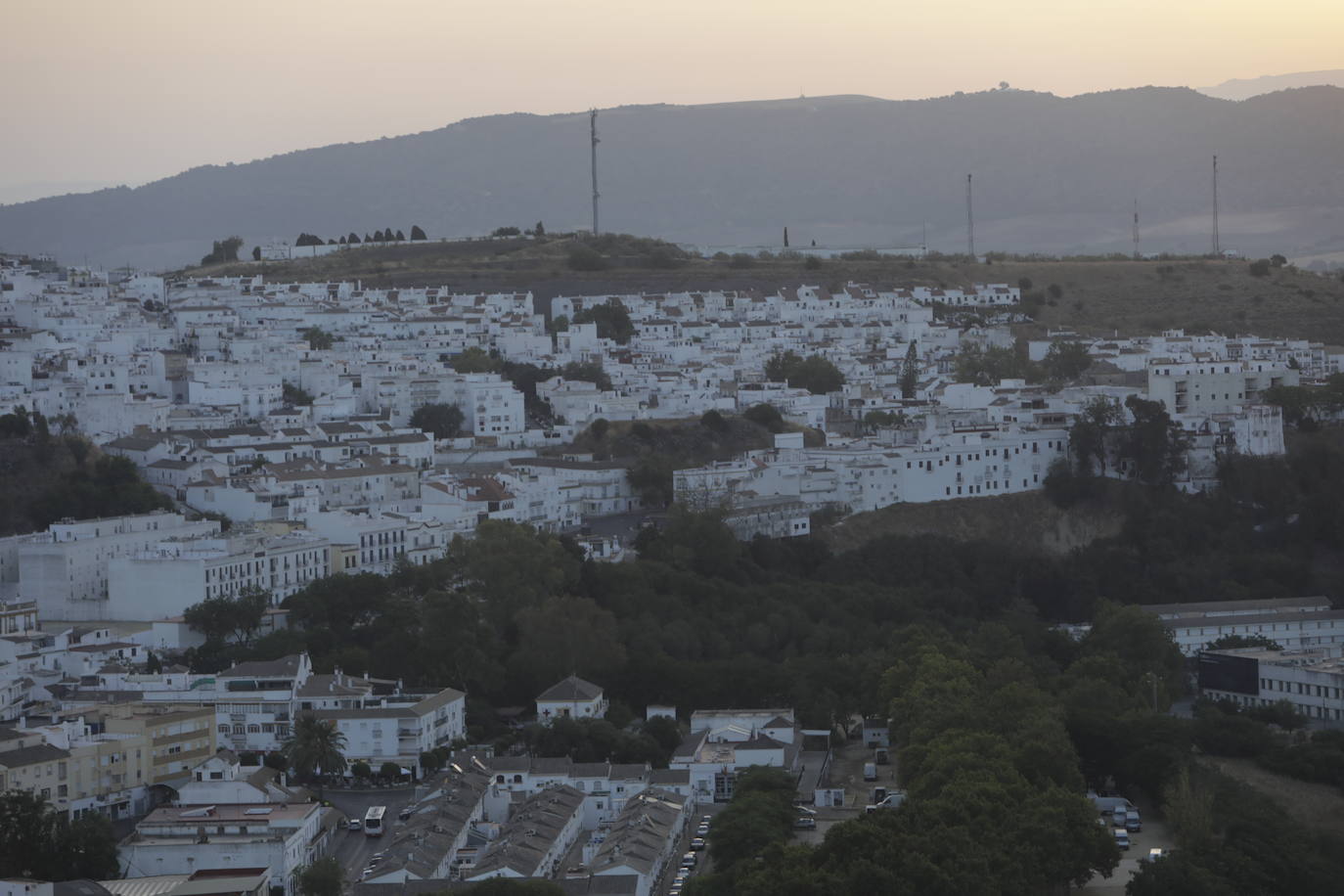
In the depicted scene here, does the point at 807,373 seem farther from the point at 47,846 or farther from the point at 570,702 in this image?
the point at 47,846

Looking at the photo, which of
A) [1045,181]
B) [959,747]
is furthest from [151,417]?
[1045,181]

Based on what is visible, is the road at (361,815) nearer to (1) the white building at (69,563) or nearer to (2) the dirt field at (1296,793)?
(1) the white building at (69,563)

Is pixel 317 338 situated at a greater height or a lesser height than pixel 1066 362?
greater

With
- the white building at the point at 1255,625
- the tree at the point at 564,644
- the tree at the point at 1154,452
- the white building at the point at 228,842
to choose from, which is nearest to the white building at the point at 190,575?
the tree at the point at 564,644

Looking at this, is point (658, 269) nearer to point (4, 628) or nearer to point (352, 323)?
point (352, 323)

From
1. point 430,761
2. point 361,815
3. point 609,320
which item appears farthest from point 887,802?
point 609,320
